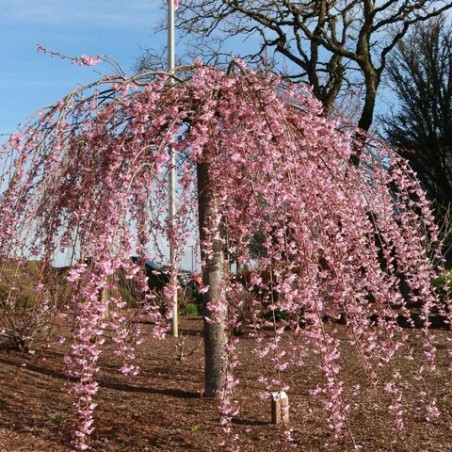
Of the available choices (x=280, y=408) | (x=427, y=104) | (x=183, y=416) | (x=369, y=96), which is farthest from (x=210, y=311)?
(x=427, y=104)

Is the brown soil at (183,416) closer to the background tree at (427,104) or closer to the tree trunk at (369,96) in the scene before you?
the tree trunk at (369,96)

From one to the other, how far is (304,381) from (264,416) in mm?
1418

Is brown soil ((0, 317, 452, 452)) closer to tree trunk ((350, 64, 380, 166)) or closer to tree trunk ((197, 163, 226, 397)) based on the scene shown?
tree trunk ((197, 163, 226, 397))

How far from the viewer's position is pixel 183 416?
4.88 metres

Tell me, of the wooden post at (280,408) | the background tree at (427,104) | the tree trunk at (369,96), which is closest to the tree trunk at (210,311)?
the wooden post at (280,408)

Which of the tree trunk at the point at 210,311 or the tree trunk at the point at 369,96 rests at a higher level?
the tree trunk at the point at 369,96

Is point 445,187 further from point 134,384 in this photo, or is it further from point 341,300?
point 341,300

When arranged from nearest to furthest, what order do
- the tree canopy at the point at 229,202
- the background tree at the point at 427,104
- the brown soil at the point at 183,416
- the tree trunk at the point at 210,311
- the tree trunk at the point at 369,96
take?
the tree canopy at the point at 229,202 < the brown soil at the point at 183,416 < the tree trunk at the point at 210,311 < the tree trunk at the point at 369,96 < the background tree at the point at 427,104

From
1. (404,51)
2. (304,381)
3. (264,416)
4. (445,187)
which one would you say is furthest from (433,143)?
(264,416)

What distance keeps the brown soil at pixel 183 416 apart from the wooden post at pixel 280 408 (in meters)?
0.08

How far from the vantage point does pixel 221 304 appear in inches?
126

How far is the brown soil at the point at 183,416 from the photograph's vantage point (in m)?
4.28

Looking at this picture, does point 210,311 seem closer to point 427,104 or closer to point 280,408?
point 280,408

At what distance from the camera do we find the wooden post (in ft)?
14.4
